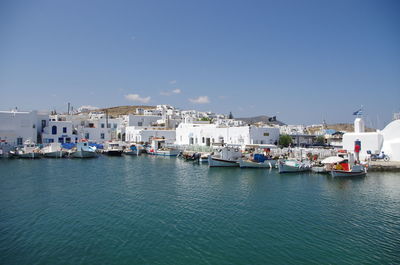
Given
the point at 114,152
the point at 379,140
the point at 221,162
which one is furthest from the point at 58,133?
the point at 379,140

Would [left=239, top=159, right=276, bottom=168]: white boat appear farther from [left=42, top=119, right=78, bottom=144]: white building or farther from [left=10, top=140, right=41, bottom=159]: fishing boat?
[left=42, top=119, right=78, bottom=144]: white building

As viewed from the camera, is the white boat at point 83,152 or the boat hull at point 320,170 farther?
the white boat at point 83,152

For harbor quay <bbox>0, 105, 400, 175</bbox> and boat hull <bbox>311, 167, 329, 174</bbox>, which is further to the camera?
harbor quay <bbox>0, 105, 400, 175</bbox>

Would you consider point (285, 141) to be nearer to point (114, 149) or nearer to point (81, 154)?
point (114, 149)

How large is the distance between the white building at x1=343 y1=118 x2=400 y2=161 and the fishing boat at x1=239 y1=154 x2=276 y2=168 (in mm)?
10387

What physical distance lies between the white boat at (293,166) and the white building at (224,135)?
40.1ft

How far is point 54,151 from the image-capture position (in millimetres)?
42062

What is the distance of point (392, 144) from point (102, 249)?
3226 cm

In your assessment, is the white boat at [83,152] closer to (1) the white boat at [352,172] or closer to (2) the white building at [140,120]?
(2) the white building at [140,120]

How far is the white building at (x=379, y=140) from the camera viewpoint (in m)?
30.6

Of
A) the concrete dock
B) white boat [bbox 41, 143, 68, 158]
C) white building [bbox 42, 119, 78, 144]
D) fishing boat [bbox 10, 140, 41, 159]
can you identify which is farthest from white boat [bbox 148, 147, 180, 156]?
the concrete dock

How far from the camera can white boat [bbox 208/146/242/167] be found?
1251 inches

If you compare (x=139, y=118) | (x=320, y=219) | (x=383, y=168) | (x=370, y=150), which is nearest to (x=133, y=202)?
(x=320, y=219)

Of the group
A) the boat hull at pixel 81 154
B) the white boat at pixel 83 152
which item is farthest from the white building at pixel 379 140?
the boat hull at pixel 81 154
